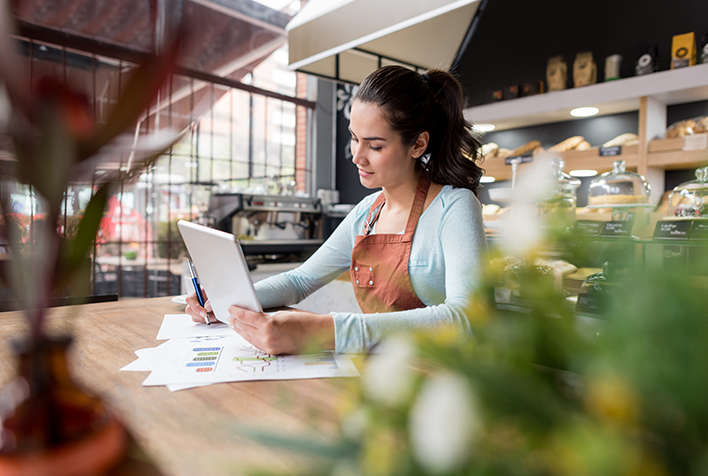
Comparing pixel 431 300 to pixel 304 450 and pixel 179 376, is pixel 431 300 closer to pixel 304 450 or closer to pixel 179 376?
pixel 179 376

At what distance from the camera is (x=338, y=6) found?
1689mm

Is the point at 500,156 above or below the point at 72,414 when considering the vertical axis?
above

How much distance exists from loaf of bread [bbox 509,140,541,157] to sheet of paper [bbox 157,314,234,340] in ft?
9.72

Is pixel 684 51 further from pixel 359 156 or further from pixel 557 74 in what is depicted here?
pixel 359 156

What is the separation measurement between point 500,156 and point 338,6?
2.35m

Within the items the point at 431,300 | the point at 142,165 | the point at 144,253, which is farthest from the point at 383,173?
the point at 144,253

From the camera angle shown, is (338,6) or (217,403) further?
(338,6)

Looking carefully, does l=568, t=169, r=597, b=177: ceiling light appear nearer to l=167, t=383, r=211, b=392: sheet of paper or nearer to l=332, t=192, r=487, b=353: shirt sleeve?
l=332, t=192, r=487, b=353: shirt sleeve

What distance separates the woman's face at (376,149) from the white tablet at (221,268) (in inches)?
21.3

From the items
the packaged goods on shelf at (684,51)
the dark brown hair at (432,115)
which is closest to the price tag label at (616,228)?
the dark brown hair at (432,115)

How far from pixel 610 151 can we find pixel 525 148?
0.65 metres

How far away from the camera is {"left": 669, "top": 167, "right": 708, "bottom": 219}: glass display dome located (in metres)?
1.37

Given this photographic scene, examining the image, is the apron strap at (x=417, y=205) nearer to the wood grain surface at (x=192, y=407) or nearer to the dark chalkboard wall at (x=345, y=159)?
the wood grain surface at (x=192, y=407)

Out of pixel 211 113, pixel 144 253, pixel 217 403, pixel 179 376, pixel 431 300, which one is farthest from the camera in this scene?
pixel 211 113
